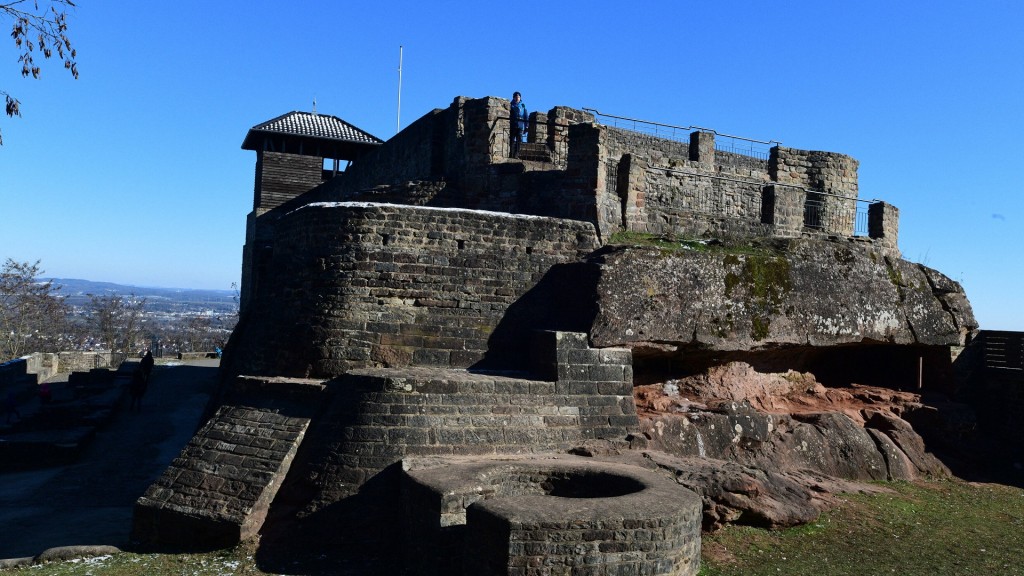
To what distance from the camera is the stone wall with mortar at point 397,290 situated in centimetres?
949

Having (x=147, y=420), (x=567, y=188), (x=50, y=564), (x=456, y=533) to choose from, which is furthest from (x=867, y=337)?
(x=147, y=420)

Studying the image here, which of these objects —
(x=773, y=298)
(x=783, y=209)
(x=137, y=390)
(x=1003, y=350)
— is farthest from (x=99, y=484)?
(x=1003, y=350)

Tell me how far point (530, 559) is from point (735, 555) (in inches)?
102

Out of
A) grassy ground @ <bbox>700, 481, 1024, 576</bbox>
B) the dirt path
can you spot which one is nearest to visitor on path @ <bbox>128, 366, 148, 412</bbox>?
the dirt path

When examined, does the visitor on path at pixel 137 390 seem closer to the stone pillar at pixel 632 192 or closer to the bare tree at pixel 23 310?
the stone pillar at pixel 632 192

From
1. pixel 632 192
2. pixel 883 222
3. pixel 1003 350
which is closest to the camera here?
pixel 632 192

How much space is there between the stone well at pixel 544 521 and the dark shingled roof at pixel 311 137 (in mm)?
18034

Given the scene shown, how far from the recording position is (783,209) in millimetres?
13250

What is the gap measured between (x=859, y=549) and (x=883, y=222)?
826cm

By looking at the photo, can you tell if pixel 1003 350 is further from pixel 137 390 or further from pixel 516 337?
pixel 137 390

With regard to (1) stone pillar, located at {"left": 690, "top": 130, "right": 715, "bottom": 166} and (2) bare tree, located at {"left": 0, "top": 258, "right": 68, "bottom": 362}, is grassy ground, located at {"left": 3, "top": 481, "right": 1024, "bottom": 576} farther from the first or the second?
(2) bare tree, located at {"left": 0, "top": 258, "right": 68, "bottom": 362}

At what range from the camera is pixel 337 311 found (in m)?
9.51

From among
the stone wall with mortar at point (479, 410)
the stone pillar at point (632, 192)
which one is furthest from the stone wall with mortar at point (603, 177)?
the stone wall with mortar at point (479, 410)

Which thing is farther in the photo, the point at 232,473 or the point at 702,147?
the point at 702,147
